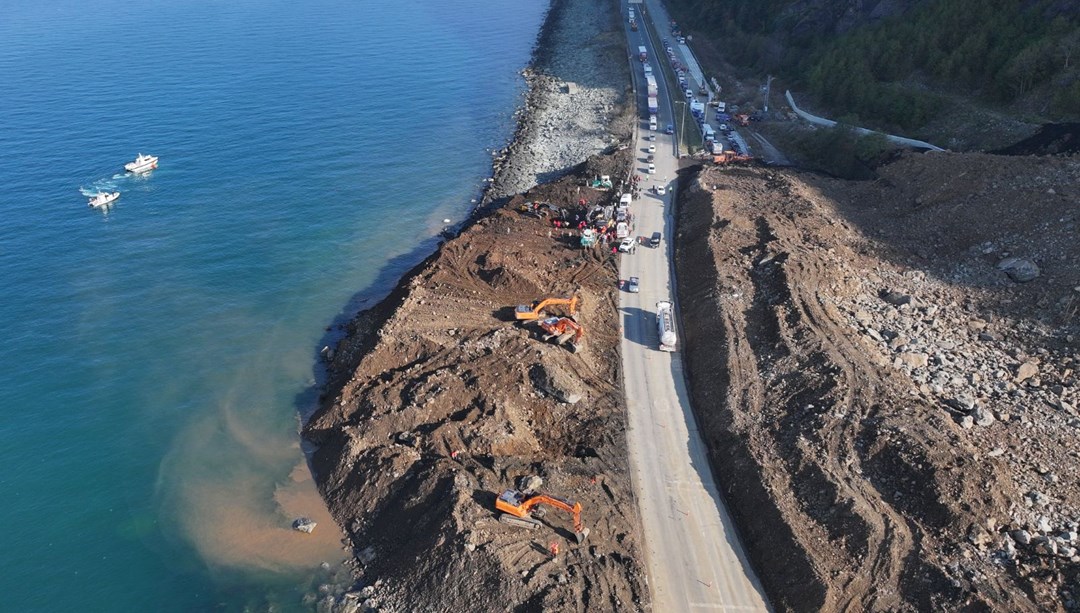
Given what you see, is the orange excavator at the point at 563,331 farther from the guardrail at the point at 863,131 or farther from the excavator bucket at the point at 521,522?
the guardrail at the point at 863,131

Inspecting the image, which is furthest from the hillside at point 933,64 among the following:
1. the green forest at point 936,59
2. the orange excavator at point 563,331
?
the orange excavator at point 563,331

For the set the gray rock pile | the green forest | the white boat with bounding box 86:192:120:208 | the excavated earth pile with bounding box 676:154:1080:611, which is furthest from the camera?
the white boat with bounding box 86:192:120:208

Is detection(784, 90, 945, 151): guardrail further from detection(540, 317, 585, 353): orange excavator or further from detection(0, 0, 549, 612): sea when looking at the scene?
detection(540, 317, 585, 353): orange excavator

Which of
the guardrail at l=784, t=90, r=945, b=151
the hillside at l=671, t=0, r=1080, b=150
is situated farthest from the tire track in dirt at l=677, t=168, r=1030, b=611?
the hillside at l=671, t=0, r=1080, b=150

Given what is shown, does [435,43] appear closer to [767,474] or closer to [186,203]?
[186,203]

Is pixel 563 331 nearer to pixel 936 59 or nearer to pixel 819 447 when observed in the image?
pixel 819 447

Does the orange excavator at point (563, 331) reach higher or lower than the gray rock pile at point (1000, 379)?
lower
